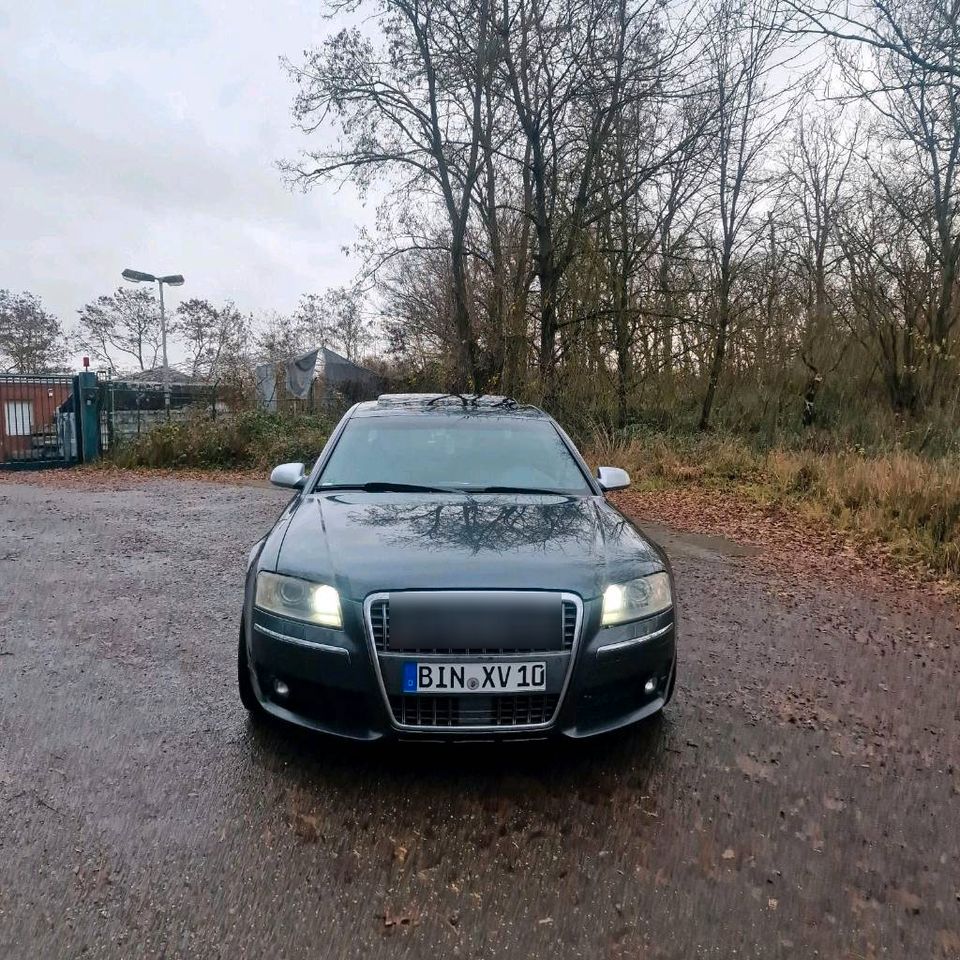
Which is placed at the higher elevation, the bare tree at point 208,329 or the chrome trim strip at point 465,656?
the bare tree at point 208,329

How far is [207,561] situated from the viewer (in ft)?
20.5

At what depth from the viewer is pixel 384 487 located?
372 centimetres

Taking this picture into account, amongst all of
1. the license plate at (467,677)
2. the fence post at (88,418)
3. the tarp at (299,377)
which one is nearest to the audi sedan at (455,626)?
the license plate at (467,677)

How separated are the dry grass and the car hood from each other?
479 centimetres

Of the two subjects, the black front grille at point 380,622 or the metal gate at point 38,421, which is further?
the metal gate at point 38,421

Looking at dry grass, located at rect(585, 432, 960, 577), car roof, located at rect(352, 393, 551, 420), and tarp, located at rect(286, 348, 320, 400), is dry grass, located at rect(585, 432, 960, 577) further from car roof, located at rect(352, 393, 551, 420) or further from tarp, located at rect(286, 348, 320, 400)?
tarp, located at rect(286, 348, 320, 400)

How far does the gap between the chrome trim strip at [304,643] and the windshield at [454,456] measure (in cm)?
121

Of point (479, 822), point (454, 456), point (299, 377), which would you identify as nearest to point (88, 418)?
point (299, 377)

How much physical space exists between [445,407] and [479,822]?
2.89 m

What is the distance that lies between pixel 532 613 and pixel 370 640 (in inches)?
23.7

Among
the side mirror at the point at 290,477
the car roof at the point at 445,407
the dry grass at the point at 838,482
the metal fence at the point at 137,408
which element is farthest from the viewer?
the metal fence at the point at 137,408

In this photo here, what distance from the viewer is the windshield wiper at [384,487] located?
369 cm

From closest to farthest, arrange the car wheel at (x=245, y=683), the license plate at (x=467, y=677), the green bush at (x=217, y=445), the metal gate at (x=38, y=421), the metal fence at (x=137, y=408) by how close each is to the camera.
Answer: the license plate at (x=467, y=677), the car wheel at (x=245, y=683), the metal gate at (x=38, y=421), the green bush at (x=217, y=445), the metal fence at (x=137, y=408)

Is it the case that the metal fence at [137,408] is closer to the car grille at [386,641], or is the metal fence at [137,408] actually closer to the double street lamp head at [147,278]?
the double street lamp head at [147,278]
